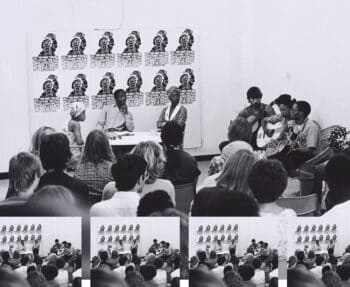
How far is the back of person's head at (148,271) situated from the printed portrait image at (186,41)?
9.23 meters

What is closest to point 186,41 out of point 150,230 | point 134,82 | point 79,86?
point 134,82

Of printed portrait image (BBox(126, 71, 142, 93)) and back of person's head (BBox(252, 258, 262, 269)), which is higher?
printed portrait image (BBox(126, 71, 142, 93))

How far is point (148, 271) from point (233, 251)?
30 centimetres

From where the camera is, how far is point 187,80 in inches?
457

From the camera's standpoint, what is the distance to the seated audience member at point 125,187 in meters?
4.02

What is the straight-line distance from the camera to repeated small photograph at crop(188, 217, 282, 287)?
8.18 feet

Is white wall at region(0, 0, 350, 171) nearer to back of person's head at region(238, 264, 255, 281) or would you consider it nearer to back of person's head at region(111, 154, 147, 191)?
back of person's head at region(111, 154, 147, 191)

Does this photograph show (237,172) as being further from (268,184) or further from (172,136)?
(172,136)

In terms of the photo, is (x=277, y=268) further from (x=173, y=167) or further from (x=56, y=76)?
(x=56, y=76)

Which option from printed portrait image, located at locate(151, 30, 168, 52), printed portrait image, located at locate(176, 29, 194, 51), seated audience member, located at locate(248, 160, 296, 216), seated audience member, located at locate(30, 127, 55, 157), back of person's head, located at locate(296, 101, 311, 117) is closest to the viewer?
seated audience member, located at locate(248, 160, 296, 216)

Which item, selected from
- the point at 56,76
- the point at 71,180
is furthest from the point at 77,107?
the point at 71,180

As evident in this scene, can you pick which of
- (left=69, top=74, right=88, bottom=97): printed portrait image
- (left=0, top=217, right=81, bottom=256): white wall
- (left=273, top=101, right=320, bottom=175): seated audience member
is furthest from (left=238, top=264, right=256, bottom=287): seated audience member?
(left=69, top=74, right=88, bottom=97): printed portrait image

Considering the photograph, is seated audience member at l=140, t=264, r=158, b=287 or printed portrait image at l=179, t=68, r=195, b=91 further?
printed portrait image at l=179, t=68, r=195, b=91

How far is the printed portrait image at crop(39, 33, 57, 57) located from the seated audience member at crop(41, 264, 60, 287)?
28.8 ft
